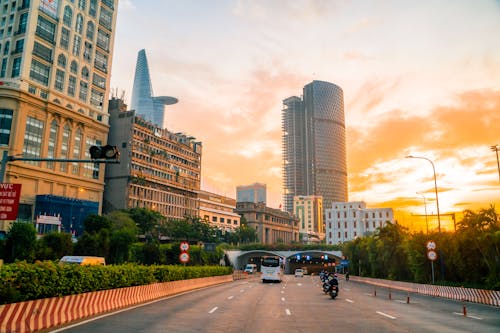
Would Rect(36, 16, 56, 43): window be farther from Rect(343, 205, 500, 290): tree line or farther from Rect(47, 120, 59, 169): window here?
Rect(343, 205, 500, 290): tree line

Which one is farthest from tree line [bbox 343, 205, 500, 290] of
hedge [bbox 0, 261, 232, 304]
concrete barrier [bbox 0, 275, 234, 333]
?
hedge [bbox 0, 261, 232, 304]

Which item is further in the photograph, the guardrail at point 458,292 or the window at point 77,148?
the window at point 77,148

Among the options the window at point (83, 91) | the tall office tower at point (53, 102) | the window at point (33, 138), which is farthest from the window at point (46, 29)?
the window at point (33, 138)

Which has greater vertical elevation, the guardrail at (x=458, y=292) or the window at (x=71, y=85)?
the window at (x=71, y=85)

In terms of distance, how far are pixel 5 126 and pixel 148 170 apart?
46.4 m

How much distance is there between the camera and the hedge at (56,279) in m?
11.8

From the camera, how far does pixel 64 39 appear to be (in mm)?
88000

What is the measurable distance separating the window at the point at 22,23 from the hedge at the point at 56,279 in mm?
76263

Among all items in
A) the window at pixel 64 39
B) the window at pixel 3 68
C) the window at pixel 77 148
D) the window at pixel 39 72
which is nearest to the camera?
the window at pixel 3 68

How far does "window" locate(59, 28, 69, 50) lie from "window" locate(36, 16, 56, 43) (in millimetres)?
1967

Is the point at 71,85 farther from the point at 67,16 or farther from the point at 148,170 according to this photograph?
the point at 148,170

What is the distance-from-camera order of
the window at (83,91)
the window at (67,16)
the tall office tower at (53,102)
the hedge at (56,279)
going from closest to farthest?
1. the hedge at (56,279)
2. the tall office tower at (53,102)
3. the window at (67,16)
4. the window at (83,91)

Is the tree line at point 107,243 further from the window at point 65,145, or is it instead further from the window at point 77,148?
the window at point 65,145

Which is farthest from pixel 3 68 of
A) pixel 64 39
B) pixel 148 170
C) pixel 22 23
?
pixel 148 170
